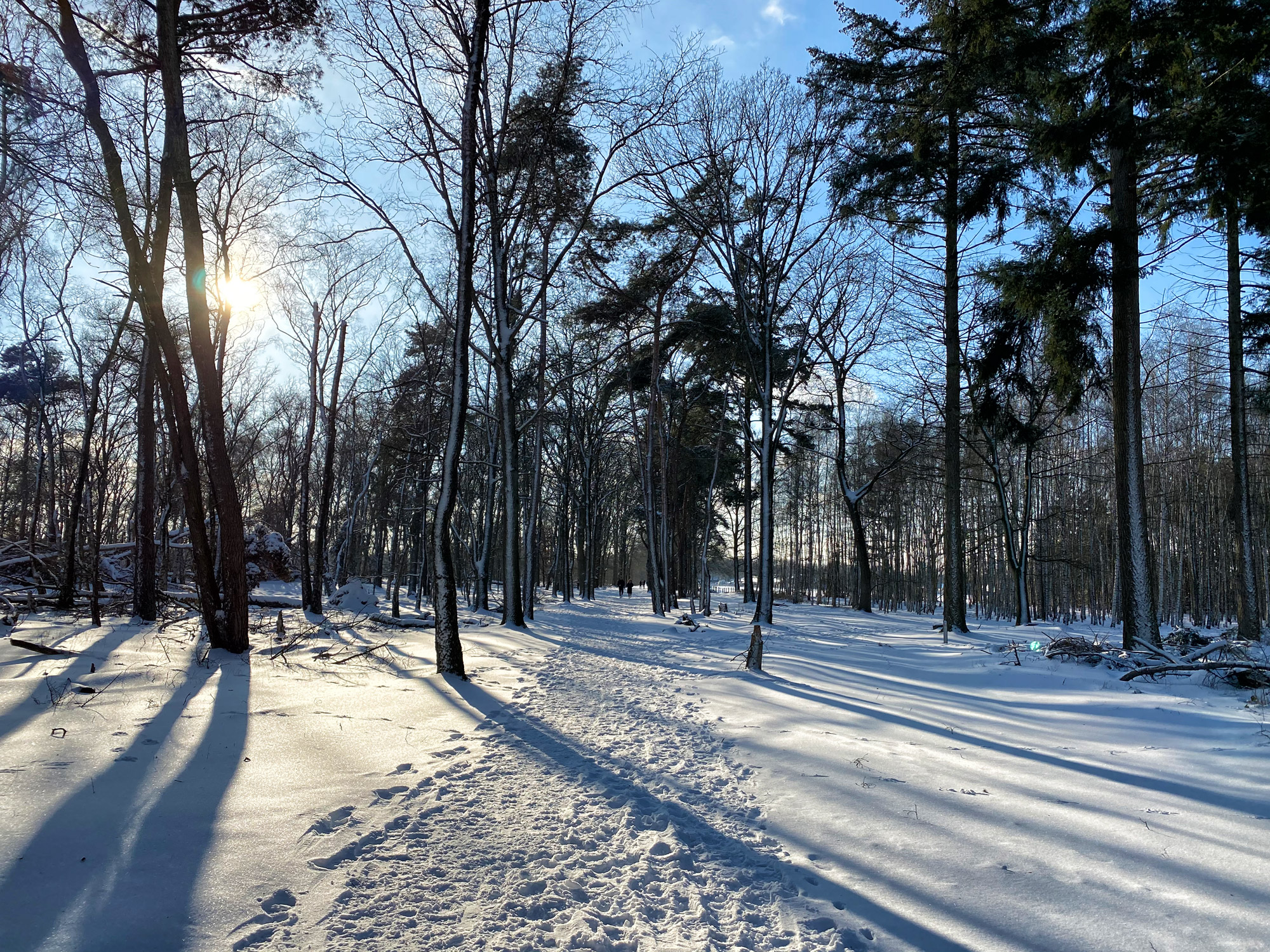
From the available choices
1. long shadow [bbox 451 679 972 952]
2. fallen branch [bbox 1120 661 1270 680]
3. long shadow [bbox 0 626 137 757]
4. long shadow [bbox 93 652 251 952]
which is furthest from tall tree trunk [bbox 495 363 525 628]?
fallen branch [bbox 1120 661 1270 680]

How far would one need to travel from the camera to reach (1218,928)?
7.98 ft

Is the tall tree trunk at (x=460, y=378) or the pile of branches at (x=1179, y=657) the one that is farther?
the tall tree trunk at (x=460, y=378)

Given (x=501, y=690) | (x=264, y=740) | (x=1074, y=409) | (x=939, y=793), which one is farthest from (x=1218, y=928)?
(x=1074, y=409)

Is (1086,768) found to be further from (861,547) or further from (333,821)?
(861,547)

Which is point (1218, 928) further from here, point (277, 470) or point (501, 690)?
point (277, 470)

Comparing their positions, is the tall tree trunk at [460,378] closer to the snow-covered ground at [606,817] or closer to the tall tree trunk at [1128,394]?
the snow-covered ground at [606,817]

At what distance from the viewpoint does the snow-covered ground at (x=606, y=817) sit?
2459mm

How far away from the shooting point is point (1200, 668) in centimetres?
681

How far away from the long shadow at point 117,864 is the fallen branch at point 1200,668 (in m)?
9.03

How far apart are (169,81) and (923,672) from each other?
43.4 ft

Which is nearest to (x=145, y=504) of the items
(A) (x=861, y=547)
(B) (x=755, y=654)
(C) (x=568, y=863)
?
(B) (x=755, y=654)

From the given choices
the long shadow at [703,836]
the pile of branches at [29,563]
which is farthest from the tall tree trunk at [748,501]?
the pile of branches at [29,563]

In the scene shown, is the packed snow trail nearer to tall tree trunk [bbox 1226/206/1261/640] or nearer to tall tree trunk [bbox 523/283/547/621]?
tall tree trunk [bbox 523/283/547/621]

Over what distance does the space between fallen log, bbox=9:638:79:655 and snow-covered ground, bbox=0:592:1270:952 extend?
14 centimetres
